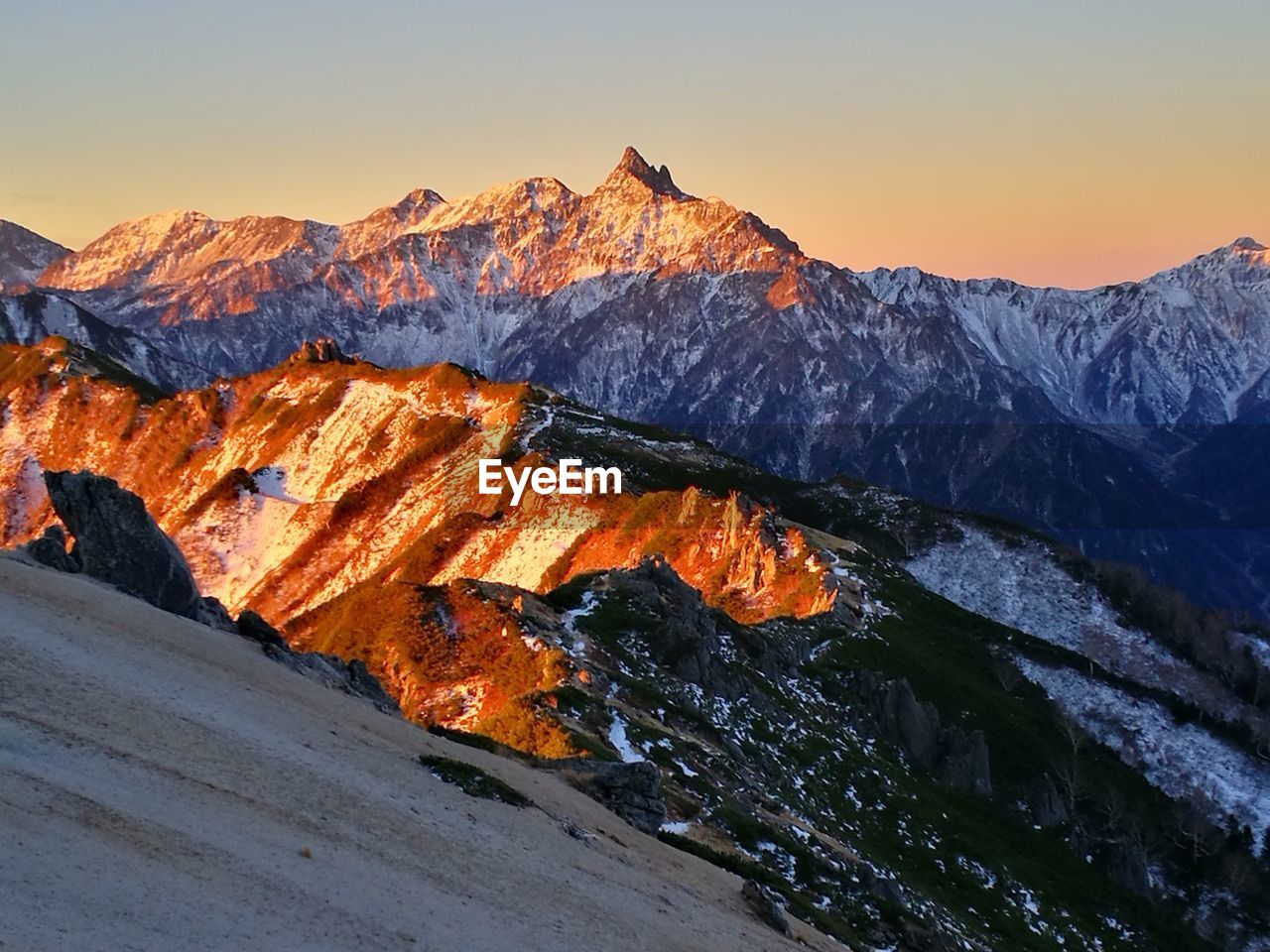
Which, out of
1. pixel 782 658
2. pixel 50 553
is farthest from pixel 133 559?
pixel 782 658

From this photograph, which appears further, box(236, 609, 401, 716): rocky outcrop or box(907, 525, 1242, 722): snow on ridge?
box(907, 525, 1242, 722): snow on ridge

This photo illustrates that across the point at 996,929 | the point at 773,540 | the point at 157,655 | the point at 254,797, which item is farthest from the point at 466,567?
the point at 254,797

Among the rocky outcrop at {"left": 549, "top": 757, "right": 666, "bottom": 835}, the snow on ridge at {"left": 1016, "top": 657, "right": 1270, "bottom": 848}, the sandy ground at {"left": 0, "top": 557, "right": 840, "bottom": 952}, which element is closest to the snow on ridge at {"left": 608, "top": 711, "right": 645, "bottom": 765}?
the rocky outcrop at {"left": 549, "top": 757, "right": 666, "bottom": 835}

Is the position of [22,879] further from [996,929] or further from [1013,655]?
[1013,655]

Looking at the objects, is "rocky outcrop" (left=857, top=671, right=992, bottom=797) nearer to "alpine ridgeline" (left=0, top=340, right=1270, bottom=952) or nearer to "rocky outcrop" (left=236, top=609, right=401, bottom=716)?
"alpine ridgeline" (left=0, top=340, right=1270, bottom=952)

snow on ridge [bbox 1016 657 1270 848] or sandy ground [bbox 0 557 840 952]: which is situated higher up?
snow on ridge [bbox 1016 657 1270 848]

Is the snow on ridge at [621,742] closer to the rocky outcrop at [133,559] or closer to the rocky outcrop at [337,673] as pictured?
the rocky outcrop at [337,673]
